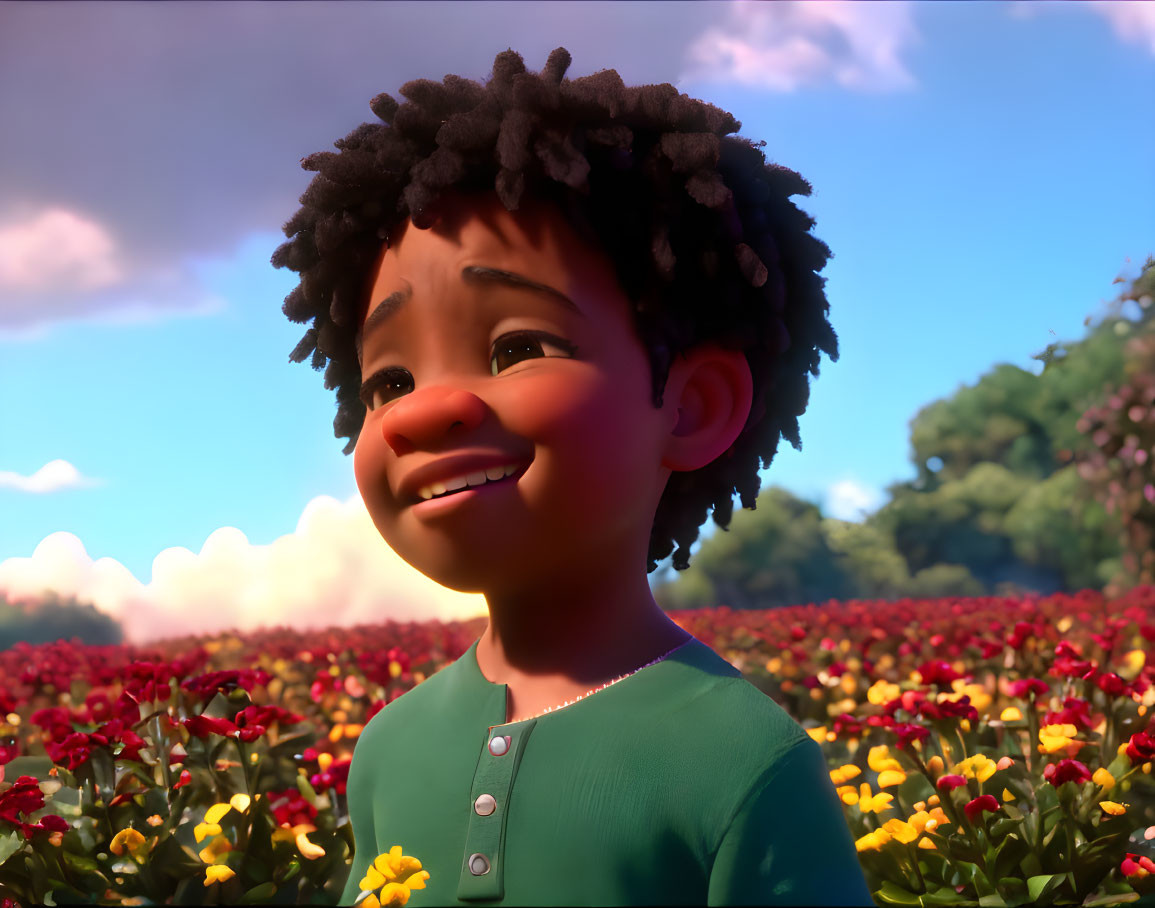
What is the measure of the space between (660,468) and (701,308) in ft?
0.98

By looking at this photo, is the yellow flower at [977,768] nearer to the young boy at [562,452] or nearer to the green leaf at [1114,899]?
the green leaf at [1114,899]

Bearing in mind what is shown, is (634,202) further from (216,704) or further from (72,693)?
(72,693)

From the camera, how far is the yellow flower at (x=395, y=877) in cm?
162

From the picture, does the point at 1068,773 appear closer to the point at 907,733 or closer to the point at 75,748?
the point at 907,733

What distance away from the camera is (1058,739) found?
238 centimetres

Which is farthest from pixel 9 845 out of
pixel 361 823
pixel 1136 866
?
pixel 1136 866

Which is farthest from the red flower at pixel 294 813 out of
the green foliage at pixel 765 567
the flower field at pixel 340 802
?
the green foliage at pixel 765 567

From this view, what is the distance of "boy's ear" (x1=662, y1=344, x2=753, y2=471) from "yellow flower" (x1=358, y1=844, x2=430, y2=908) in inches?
31.3

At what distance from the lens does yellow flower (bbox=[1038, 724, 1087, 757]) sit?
7.78ft

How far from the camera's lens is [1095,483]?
11141 millimetres

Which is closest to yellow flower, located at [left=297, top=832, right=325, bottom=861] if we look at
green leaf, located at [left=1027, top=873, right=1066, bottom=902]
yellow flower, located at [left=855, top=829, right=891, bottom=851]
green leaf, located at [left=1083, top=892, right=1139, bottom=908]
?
yellow flower, located at [left=855, top=829, right=891, bottom=851]

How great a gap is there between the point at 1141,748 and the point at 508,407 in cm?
163

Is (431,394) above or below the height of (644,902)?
above

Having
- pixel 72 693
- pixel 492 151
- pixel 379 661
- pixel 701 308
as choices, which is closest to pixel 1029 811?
pixel 701 308
